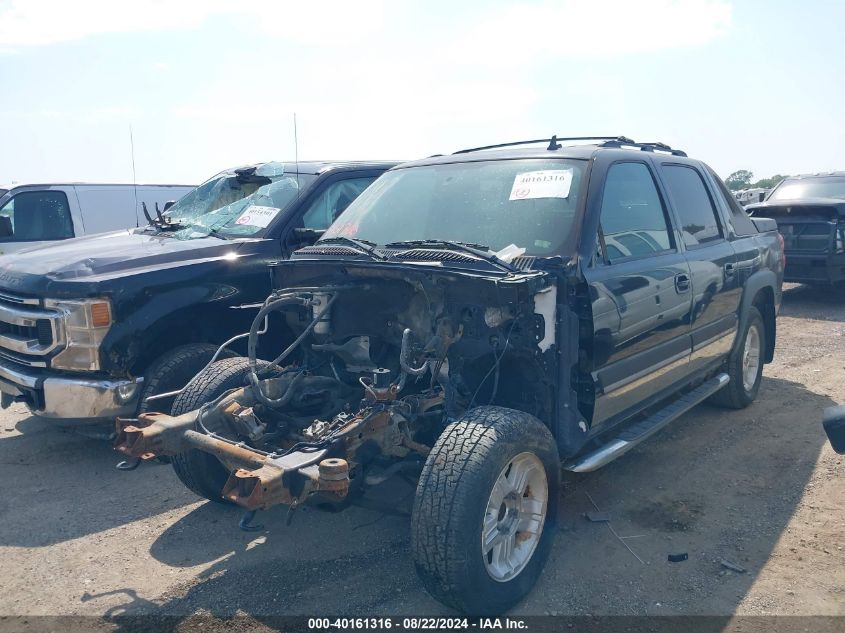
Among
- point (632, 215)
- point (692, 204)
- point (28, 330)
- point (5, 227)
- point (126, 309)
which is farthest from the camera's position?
point (5, 227)

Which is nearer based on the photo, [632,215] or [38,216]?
[632,215]

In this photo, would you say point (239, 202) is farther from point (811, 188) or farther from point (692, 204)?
point (811, 188)

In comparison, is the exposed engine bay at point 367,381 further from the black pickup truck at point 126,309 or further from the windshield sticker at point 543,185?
the black pickup truck at point 126,309

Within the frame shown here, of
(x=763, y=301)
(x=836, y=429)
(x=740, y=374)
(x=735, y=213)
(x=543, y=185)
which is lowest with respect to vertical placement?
(x=740, y=374)

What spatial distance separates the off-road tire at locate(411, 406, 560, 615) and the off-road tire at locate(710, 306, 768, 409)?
123 inches

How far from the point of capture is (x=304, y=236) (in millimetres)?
5512

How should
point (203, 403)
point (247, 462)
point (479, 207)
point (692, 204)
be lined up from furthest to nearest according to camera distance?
point (692, 204), point (479, 207), point (203, 403), point (247, 462)

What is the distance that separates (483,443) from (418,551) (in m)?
0.51

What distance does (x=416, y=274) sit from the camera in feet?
11.7

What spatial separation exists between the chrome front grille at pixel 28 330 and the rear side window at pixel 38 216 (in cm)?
425

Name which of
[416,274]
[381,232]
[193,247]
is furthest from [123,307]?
[416,274]

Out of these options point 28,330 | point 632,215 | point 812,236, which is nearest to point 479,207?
point 632,215

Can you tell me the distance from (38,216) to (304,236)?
495 cm

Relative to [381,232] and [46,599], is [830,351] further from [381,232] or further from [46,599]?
[46,599]
